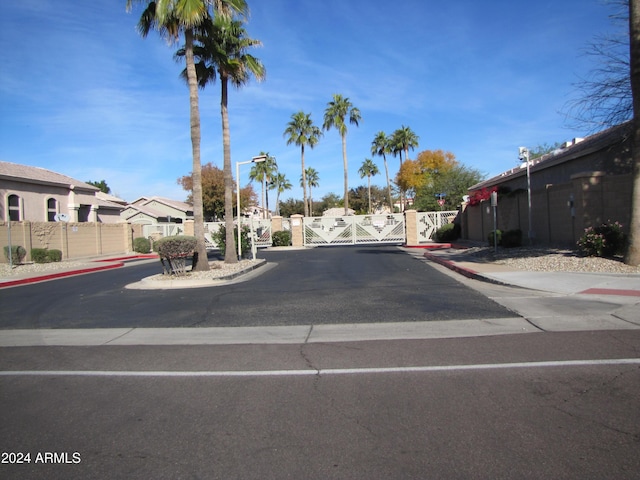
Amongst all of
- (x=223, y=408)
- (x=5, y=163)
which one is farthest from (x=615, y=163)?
(x=5, y=163)

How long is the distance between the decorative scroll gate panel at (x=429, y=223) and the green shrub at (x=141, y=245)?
20.2 m

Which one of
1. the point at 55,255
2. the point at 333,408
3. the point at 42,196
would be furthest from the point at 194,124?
the point at 42,196

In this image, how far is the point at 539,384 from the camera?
5.44 metres

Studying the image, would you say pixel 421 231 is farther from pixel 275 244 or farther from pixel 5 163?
pixel 5 163

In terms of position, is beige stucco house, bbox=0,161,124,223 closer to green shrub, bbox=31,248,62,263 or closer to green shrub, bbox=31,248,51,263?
green shrub, bbox=31,248,62,263

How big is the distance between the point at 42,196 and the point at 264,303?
2754cm

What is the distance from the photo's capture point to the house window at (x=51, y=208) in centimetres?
3353

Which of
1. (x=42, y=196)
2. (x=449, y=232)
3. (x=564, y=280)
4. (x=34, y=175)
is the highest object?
(x=34, y=175)

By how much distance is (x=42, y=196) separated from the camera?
107 feet

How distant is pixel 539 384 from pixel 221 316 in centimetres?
658

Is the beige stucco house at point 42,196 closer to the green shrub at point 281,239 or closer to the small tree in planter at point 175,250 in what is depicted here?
the green shrub at point 281,239

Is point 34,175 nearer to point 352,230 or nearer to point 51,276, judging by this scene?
point 51,276

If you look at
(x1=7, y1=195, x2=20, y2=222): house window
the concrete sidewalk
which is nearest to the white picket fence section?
(x1=7, y1=195, x2=20, y2=222): house window

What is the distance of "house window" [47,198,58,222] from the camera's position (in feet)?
110
